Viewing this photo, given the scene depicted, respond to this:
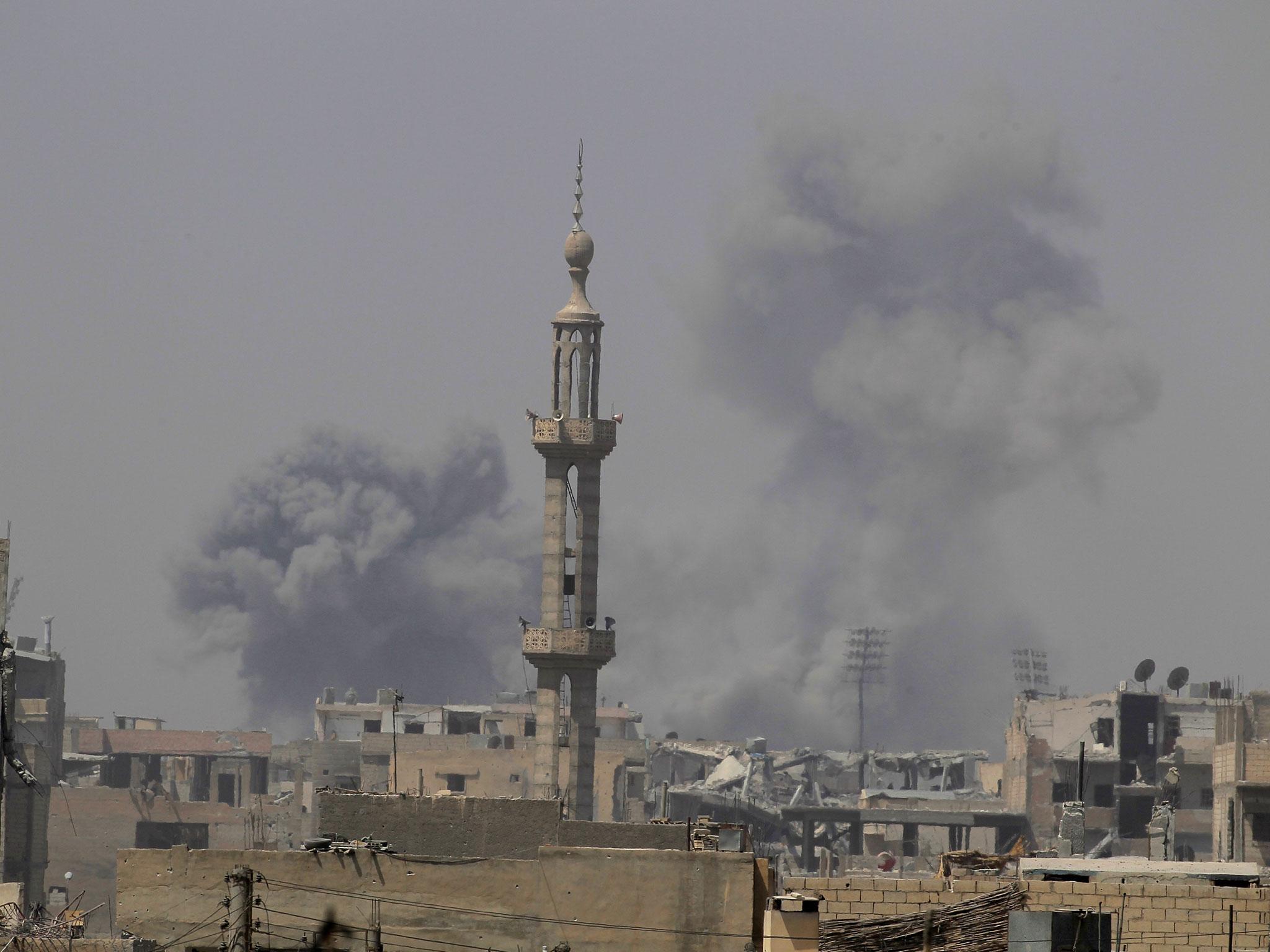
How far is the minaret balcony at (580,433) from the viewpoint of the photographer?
81.5 m

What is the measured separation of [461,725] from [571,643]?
35.8m

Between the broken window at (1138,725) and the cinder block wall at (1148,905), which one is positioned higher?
the broken window at (1138,725)

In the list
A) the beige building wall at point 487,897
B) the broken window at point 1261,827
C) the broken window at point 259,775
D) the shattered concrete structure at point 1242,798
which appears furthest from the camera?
the broken window at point 259,775

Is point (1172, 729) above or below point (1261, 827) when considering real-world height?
above

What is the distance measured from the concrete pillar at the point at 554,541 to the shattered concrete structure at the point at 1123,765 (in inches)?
660

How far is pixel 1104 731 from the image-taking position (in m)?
91.6

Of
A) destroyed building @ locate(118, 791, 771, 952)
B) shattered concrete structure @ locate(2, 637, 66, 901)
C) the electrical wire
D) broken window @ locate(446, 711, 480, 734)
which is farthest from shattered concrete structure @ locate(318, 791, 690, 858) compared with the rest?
broken window @ locate(446, 711, 480, 734)

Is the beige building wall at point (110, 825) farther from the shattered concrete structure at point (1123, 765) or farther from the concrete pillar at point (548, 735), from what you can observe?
the shattered concrete structure at point (1123, 765)

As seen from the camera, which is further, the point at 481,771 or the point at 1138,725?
the point at 481,771

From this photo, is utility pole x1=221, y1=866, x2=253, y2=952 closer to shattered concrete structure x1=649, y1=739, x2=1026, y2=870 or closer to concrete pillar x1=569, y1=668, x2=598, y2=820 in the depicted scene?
shattered concrete structure x1=649, y1=739, x2=1026, y2=870

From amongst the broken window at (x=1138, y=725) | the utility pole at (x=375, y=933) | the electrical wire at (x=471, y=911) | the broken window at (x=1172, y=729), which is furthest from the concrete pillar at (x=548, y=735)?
the utility pole at (x=375, y=933)

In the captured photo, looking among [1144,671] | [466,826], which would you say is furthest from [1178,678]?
[466,826]

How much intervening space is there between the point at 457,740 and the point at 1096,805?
29.7 m

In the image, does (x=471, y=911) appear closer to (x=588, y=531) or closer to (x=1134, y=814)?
(x=588, y=531)
